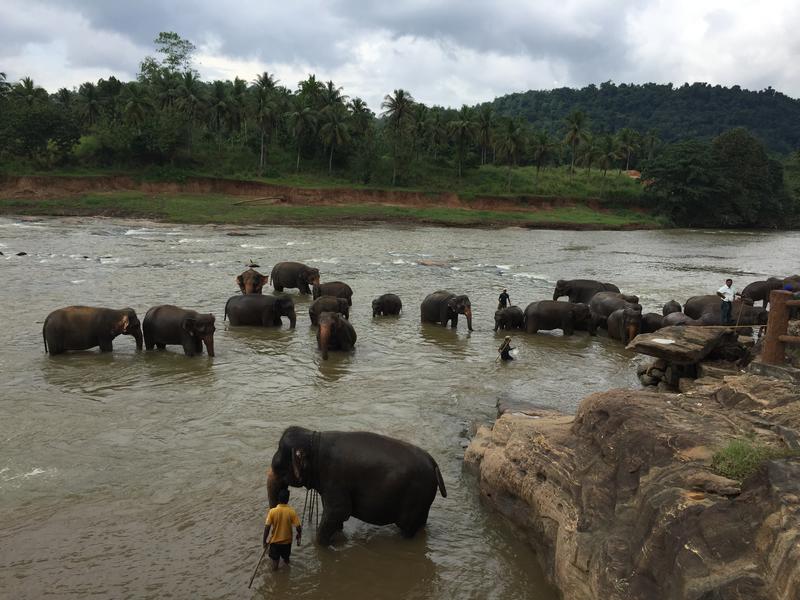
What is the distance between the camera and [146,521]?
6.89m

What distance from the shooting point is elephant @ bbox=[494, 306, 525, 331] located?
17109 mm

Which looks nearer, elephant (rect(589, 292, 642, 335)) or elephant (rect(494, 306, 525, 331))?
elephant (rect(494, 306, 525, 331))

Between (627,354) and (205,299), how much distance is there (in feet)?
40.6

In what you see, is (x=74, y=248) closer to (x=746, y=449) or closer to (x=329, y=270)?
(x=329, y=270)

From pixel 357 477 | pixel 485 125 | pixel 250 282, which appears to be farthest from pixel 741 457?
pixel 485 125

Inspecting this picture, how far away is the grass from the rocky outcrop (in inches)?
4.3

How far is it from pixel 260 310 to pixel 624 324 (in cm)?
881

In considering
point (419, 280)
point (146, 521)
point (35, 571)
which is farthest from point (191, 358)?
point (419, 280)

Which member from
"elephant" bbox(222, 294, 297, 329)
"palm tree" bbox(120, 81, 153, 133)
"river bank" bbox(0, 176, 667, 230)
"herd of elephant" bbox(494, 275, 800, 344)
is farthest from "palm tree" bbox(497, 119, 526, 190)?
"elephant" bbox(222, 294, 297, 329)

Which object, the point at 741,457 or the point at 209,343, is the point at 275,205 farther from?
the point at 741,457

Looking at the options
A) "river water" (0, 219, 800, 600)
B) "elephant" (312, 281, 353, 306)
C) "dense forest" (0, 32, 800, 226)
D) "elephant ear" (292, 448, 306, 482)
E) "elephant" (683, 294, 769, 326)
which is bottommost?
"river water" (0, 219, 800, 600)

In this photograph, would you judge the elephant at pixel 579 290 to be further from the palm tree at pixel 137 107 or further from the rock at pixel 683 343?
the palm tree at pixel 137 107

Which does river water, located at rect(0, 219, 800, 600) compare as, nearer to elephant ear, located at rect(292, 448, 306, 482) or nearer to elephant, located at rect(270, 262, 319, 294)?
Result: elephant ear, located at rect(292, 448, 306, 482)

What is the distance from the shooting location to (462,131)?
252 ft
